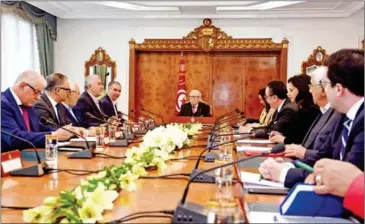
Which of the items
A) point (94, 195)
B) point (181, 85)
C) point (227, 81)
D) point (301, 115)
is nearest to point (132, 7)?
point (181, 85)

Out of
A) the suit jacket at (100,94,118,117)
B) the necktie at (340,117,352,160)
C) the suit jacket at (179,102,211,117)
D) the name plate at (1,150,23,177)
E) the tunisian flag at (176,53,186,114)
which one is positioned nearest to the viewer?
Result: the necktie at (340,117,352,160)

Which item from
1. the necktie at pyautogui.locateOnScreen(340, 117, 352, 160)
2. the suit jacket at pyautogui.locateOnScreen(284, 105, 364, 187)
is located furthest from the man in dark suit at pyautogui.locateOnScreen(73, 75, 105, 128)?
the necktie at pyautogui.locateOnScreen(340, 117, 352, 160)

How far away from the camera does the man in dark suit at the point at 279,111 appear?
13.6 feet

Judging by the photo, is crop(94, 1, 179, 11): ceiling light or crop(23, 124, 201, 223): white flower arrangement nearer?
crop(23, 124, 201, 223): white flower arrangement

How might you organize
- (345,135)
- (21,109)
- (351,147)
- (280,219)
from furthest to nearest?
1. (21,109)
2. (345,135)
3. (351,147)
4. (280,219)

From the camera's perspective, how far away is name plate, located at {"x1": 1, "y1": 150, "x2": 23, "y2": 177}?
199 cm

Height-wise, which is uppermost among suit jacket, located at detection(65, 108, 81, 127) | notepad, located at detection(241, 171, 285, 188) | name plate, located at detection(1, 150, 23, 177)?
suit jacket, located at detection(65, 108, 81, 127)

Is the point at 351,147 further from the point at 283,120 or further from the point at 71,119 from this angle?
the point at 71,119

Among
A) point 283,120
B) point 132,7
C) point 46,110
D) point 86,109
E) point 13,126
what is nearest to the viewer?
point 13,126

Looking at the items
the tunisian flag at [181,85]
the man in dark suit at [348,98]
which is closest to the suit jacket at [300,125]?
the man in dark suit at [348,98]

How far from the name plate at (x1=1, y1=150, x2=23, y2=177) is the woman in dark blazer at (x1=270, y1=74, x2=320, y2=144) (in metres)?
2.15

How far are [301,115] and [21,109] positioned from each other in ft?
7.25

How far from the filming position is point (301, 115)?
3.46 metres

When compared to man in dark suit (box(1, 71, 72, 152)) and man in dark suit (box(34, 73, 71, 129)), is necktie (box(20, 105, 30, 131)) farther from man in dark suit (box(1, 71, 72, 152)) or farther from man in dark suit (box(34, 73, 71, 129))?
man in dark suit (box(34, 73, 71, 129))
